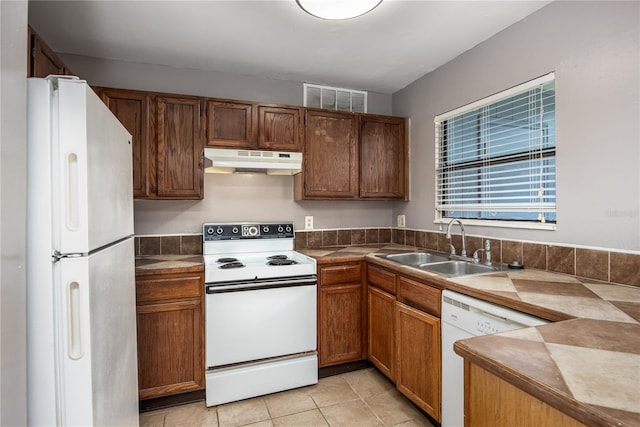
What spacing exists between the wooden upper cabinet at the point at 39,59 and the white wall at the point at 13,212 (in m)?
0.92

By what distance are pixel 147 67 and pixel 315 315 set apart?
2.35m

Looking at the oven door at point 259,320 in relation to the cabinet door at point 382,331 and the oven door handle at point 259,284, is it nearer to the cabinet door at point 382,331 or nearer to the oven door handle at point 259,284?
the oven door handle at point 259,284

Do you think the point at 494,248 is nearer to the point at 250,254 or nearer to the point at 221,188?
the point at 250,254

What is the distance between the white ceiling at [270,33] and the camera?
6.26 feet

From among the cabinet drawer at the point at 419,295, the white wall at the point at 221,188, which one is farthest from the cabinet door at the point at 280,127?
the cabinet drawer at the point at 419,295

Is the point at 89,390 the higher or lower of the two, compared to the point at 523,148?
lower

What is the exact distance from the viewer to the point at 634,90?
1513 millimetres

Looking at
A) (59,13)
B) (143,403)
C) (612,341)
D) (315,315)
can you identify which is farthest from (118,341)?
(59,13)

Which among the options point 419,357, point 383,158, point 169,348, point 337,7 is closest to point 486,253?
point 419,357

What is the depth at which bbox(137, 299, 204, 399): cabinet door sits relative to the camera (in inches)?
82.8

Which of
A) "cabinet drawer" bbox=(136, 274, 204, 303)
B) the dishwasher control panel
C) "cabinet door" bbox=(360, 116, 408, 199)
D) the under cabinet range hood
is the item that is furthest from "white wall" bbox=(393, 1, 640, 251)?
"cabinet drawer" bbox=(136, 274, 204, 303)

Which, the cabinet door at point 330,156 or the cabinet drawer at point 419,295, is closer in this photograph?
the cabinet drawer at point 419,295

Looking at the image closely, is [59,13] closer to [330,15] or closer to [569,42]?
[330,15]

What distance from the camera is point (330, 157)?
286 centimetres
